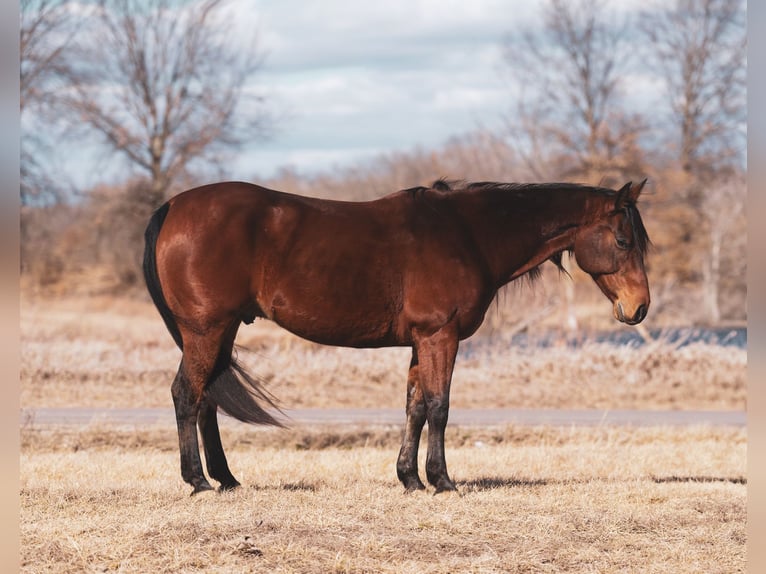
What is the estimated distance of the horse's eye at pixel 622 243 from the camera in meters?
7.75

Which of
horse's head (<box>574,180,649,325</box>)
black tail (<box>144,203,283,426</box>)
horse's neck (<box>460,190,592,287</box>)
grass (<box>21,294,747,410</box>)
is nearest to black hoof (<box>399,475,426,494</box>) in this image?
black tail (<box>144,203,283,426</box>)

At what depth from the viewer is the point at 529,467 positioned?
32.1 ft

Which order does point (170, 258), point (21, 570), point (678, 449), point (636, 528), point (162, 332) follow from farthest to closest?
1. point (162, 332)
2. point (678, 449)
3. point (170, 258)
4. point (636, 528)
5. point (21, 570)

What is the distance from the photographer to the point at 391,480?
854 centimetres

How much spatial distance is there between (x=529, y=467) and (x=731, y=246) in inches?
1084

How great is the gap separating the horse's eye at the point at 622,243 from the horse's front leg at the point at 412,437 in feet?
5.97

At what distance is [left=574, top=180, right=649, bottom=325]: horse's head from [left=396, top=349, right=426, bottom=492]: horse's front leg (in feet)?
5.40

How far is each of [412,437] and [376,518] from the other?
4.40ft

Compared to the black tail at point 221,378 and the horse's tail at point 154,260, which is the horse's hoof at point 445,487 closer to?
the black tail at point 221,378

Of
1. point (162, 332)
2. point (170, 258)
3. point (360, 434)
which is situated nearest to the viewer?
point (170, 258)

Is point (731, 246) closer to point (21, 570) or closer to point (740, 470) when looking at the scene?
point (740, 470)

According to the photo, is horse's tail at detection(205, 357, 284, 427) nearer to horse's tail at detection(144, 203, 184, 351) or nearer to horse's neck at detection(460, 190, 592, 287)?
horse's tail at detection(144, 203, 184, 351)

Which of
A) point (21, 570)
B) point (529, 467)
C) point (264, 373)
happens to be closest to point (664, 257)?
point (264, 373)

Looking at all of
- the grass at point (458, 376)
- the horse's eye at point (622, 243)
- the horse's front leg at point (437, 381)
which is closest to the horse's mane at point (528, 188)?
the horse's eye at point (622, 243)
